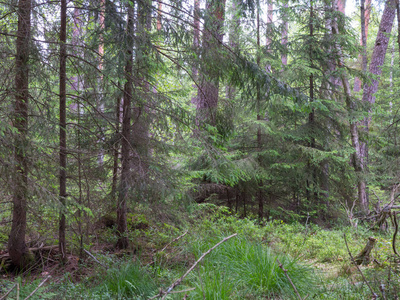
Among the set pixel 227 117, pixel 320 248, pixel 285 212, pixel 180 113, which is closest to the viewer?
pixel 180 113

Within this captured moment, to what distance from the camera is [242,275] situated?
3865 mm

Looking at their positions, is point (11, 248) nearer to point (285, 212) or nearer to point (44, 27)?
point (44, 27)

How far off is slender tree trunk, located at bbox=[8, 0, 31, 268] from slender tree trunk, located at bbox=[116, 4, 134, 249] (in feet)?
4.55

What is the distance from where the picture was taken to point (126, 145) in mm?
5531

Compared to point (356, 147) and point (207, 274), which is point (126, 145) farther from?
point (356, 147)

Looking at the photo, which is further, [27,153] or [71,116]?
[71,116]

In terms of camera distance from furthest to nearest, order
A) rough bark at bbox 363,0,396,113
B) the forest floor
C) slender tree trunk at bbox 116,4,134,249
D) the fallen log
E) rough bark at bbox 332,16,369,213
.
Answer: rough bark at bbox 363,0,396,113
rough bark at bbox 332,16,369,213
the fallen log
slender tree trunk at bbox 116,4,134,249
the forest floor

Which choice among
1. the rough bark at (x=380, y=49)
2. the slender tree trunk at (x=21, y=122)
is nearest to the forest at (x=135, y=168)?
the slender tree trunk at (x=21, y=122)

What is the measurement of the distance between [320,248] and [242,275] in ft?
10.9

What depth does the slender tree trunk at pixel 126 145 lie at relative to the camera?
4.76 metres

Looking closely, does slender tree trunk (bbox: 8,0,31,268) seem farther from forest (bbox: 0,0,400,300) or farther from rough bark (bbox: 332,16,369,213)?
rough bark (bbox: 332,16,369,213)

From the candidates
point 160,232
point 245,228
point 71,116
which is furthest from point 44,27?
point 245,228

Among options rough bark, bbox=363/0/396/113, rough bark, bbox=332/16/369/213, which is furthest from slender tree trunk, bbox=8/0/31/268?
Answer: rough bark, bbox=363/0/396/113

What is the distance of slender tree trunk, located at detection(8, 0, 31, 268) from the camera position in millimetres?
3949
